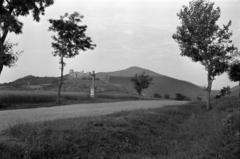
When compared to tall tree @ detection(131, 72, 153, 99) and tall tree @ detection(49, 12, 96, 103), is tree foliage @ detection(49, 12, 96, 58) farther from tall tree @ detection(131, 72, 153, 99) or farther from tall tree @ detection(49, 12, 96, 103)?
tall tree @ detection(131, 72, 153, 99)

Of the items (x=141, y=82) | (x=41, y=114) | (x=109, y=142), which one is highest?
(x=141, y=82)

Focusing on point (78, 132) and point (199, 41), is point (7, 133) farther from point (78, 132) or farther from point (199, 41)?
point (199, 41)

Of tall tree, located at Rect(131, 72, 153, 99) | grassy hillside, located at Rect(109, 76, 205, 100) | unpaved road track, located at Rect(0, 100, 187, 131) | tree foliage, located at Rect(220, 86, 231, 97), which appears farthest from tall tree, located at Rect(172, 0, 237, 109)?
grassy hillside, located at Rect(109, 76, 205, 100)

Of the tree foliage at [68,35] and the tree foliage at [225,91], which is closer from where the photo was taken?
the tree foliage at [68,35]

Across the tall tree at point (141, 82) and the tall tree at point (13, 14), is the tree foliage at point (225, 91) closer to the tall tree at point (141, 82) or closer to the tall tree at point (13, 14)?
the tall tree at point (141, 82)

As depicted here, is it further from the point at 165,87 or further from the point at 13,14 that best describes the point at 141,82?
the point at 165,87

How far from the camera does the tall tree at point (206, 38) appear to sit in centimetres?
2402

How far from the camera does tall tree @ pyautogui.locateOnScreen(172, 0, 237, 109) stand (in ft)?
78.8

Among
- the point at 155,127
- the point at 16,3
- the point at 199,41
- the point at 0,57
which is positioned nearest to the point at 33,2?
the point at 16,3

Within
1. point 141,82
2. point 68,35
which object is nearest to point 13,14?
point 68,35

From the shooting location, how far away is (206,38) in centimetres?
2452

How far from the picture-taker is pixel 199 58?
25.8 metres

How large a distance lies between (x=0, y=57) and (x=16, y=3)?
5.16 metres

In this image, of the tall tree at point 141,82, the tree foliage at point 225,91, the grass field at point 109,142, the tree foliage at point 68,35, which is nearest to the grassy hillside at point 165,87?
the tree foliage at point 225,91
